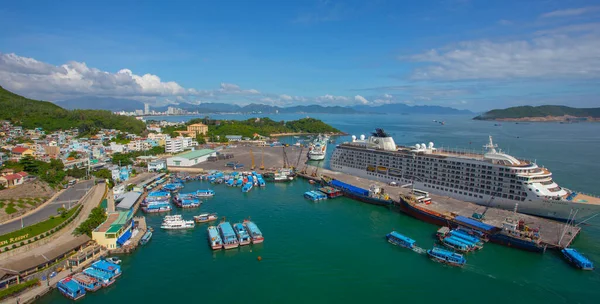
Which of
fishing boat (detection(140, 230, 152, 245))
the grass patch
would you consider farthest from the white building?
fishing boat (detection(140, 230, 152, 245))

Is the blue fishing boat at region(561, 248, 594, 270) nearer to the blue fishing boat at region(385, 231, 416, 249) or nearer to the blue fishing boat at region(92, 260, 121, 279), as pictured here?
the blue fishing boat at region(385, 231, 416, 249)

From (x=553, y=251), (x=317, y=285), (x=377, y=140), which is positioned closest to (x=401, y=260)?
(x=317, y=285)

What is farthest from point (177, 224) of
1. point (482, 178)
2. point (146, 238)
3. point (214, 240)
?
point (482, 178)

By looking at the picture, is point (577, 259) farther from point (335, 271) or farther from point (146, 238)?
point (146, 238)

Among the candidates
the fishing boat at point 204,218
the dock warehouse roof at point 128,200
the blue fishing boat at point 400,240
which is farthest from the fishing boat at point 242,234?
the dock warehouse roof at point 128,200

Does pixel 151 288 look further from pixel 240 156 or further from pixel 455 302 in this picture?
pixel 240 156

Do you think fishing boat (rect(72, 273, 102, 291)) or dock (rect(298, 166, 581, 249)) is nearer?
fishing boat (rect(72, 273, 102, 291))
